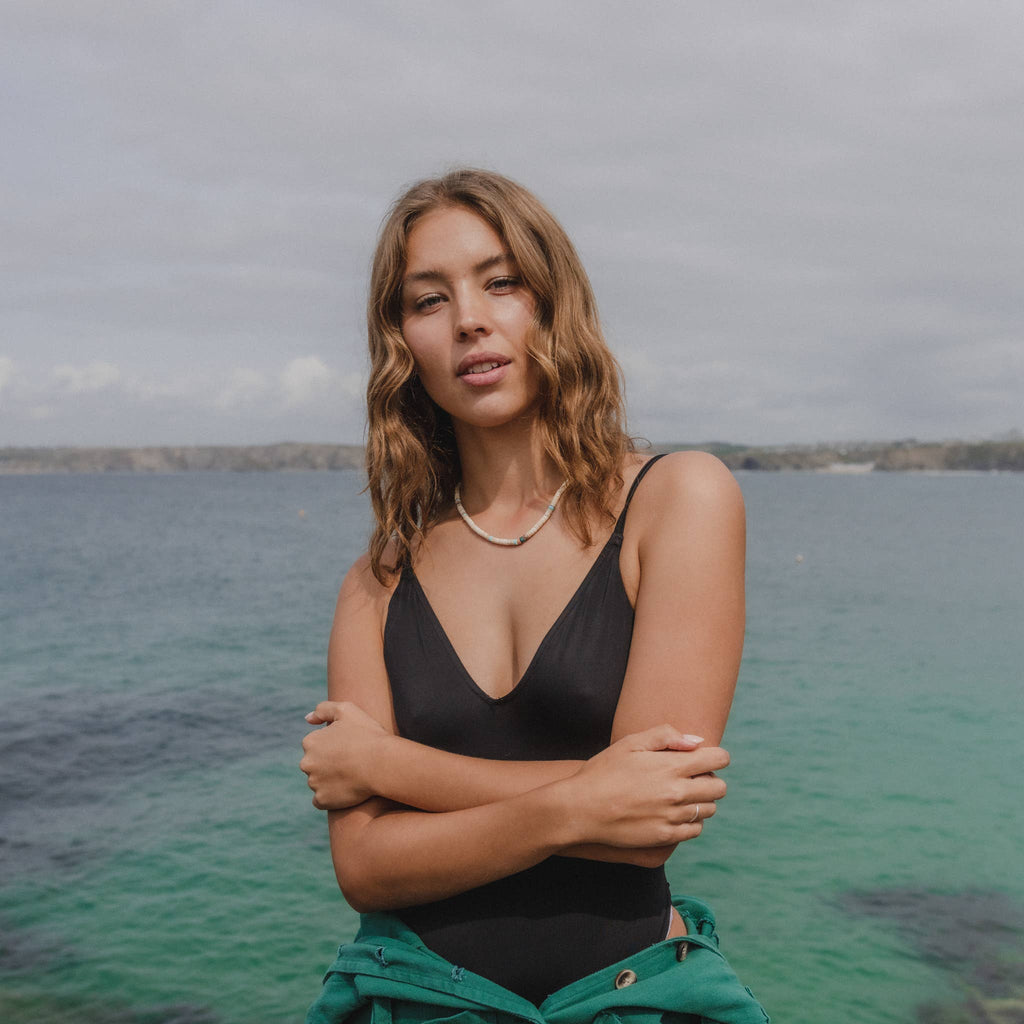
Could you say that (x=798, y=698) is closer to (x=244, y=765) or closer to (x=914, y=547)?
(x=244, y=765)

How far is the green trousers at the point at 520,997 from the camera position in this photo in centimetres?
208

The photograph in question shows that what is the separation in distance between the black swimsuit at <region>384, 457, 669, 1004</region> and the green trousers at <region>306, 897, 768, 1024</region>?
0.07 m

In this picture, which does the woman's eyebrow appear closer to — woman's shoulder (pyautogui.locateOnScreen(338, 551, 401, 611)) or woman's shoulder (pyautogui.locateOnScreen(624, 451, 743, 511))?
woman's shoulder (pyautogui.locateOnScreen(624, 451, 743, 511))

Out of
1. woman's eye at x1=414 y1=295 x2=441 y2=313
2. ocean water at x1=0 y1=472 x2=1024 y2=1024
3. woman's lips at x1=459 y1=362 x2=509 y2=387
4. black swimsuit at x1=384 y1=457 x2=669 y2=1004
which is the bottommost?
ocean water at x1=0 y1=472 x2=1024 y2=1024

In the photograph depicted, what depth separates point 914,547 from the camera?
54.0 metres

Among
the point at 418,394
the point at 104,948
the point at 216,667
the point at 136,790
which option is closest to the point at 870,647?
the point at 216,667

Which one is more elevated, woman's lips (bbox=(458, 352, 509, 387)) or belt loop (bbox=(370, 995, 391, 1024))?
woman's lips (bbox=(458, 352, 509, 387))

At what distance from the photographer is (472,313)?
246cm

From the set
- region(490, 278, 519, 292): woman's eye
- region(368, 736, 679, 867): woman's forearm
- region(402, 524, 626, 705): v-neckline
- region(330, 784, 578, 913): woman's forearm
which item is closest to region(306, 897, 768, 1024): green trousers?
region(330, 784, 578, 913): woman's forearm

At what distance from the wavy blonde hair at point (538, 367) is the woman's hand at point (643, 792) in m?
0.56

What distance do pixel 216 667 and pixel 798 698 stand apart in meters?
13.0

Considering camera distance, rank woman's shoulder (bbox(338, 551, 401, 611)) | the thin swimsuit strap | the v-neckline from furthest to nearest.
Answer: woman's shoulder (bbox(338, 551, 401, 611))
the thin swimsuit strap
the v-neckline

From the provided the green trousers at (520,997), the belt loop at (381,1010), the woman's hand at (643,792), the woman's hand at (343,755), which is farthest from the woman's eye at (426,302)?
the belt loop at (381,1010)

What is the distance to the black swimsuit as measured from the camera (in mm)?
2236
